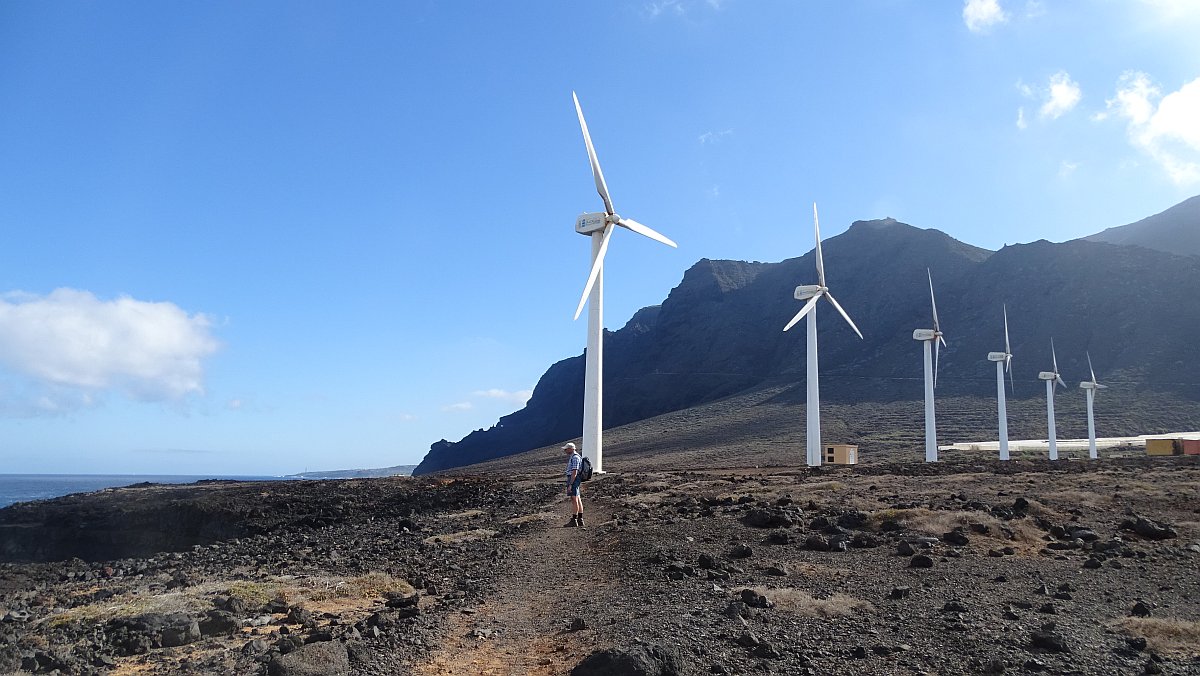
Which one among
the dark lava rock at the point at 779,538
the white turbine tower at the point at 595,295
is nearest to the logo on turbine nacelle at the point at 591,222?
the white turbine tower at the point at 595,295

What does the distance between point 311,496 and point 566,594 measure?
33.0m

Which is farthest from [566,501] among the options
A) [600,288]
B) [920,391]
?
[920,391]

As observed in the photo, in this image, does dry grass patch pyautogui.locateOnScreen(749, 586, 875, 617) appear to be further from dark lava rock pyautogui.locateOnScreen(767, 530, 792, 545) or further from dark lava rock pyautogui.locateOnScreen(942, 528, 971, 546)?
dark lava rock pyautogui.locateOnScreen(942, 528, 971, 546)

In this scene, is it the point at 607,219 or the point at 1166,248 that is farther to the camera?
the point at 1166,248

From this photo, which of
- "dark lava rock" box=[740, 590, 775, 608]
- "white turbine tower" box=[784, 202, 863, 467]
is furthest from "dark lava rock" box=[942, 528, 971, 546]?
"white turbine tower" box=[784, 202, 863, 467]

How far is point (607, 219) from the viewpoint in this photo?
139ft

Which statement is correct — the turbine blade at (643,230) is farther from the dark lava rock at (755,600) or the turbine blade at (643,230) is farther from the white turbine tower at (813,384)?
the dark lava rock at (755,600)

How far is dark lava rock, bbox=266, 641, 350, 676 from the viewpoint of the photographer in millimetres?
8133

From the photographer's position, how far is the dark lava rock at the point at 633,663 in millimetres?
7570

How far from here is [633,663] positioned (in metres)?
7.60

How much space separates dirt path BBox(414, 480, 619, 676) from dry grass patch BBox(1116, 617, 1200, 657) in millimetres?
6751

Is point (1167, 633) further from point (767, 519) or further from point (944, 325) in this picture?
point (944, 325)

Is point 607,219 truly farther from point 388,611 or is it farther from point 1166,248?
point 1166,248

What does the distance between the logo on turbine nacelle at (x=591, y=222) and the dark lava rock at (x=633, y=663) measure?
117 ft
